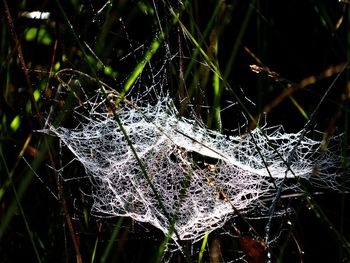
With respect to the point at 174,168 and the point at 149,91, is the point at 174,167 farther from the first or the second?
the point at 149,91

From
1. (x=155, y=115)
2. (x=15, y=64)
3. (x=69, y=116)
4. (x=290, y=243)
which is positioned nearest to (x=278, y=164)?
(x=290, y=243)

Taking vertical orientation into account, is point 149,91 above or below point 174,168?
above

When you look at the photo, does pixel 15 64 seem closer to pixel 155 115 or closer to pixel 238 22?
pixel 155 115

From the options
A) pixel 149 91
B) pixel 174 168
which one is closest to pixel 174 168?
pixel 174 168

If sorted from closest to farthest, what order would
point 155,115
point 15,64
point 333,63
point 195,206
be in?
point 195,206, point 155,115, point 15,64, point 333,63
